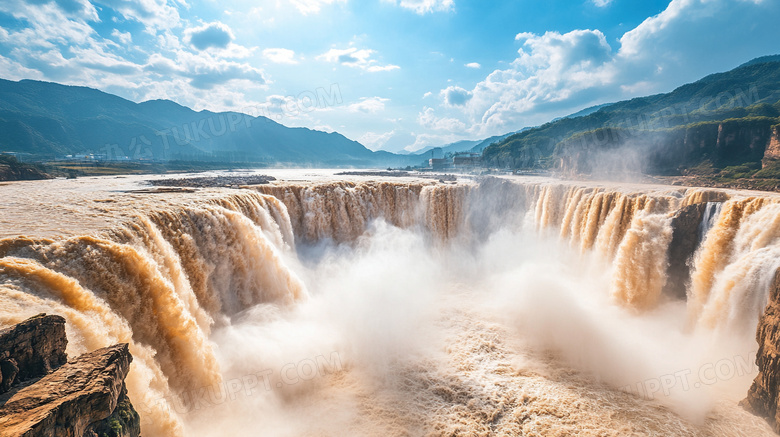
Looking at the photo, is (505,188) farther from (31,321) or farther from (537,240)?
(31,321)

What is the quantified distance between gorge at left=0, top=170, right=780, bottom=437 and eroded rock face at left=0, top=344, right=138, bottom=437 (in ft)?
3.94

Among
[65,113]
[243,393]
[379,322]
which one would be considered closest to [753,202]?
[379,322]

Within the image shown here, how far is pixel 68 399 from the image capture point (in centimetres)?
411

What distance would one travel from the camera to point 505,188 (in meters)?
25.9

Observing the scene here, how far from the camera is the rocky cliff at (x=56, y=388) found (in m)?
3.83

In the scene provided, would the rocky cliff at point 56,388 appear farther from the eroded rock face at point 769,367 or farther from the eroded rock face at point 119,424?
the eroded rock face at point 769,367

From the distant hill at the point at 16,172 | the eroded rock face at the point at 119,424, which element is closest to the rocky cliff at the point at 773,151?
the eroded rock face at the point at 119,424

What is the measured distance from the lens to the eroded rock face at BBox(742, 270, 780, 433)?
7973 millimetres

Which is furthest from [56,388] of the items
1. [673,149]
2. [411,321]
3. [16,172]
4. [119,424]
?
[673,149]

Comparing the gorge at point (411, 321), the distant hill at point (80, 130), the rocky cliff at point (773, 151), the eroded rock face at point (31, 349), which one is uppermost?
the distant hill at point (80, 130)

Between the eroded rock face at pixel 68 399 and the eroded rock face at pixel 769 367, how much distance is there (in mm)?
14290

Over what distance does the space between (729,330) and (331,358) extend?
518 inches

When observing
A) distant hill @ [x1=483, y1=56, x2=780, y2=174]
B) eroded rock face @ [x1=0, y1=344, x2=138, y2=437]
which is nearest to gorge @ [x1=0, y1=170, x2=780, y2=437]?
eroded rock face @ [x1=0, y1=344, x2=138, y2=437]

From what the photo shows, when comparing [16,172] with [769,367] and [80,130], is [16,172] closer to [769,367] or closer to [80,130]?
[769,367]
